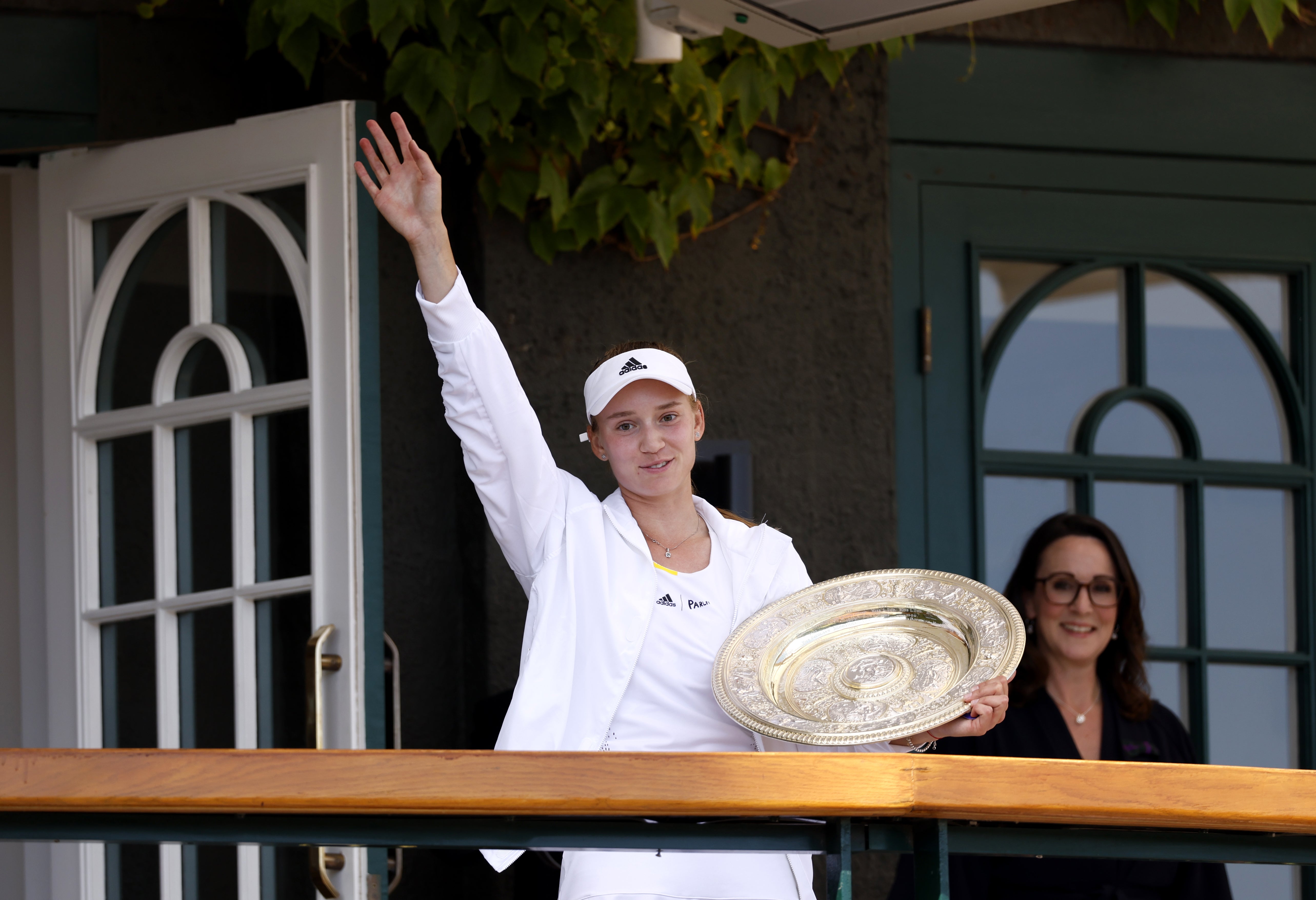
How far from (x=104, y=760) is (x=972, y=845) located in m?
0.86

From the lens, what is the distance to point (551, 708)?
2219 millimetres

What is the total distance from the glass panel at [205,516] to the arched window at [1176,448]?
1931 millimetres

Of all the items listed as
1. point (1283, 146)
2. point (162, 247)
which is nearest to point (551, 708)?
point (162, 247)

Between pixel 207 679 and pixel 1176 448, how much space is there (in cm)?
255

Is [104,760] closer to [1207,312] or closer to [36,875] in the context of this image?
[36,875]

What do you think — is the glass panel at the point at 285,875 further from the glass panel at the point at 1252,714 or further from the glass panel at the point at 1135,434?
the glass panel at the point at 1252,714

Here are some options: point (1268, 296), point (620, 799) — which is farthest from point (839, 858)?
point (1268, 296)

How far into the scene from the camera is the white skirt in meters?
2.13

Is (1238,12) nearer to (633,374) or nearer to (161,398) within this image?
(633,374)

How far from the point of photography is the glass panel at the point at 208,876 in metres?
3.03

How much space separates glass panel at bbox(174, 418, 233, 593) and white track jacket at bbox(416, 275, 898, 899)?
94 cm

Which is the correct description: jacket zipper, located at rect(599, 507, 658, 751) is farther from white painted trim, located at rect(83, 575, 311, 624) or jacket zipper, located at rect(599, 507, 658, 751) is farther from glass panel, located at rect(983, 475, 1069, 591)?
glass panel, located at rect(983, 475, 1069, 591)

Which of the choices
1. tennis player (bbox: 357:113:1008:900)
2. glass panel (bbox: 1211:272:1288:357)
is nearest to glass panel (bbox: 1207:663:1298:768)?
glass panel (bbox: 1211:272:1288:357)

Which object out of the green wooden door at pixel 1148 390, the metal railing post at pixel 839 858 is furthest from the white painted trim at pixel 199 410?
the metal railing post at pixel 839 858
